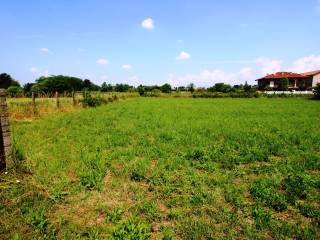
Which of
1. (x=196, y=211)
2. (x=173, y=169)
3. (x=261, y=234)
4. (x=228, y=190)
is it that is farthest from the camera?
(x=173, y=169)

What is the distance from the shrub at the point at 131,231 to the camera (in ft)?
11.3

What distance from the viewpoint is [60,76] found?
3612 inches

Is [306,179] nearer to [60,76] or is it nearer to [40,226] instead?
[40,226]

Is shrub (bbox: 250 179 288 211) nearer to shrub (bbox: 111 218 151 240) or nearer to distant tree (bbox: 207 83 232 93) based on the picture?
shrub (bbox: 111 218 151 240)

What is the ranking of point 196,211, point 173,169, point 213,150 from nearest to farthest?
point 196,211 → point 173,169 → point 213,150

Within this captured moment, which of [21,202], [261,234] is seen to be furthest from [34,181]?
[261,234]

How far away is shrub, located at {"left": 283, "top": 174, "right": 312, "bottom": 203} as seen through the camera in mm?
4703

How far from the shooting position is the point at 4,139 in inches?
213

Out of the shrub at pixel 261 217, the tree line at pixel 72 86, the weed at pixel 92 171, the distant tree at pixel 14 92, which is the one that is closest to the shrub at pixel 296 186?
the shrub at pixel 261 217

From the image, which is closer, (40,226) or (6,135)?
Answer: (40,226)

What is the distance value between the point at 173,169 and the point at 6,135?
150 inches

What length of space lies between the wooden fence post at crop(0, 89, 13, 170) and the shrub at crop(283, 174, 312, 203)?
5.70 meters

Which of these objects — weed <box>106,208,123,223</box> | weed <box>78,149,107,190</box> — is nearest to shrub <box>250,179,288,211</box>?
weed <box>106,208,123,223</box>

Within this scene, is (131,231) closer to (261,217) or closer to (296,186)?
(261,217)
